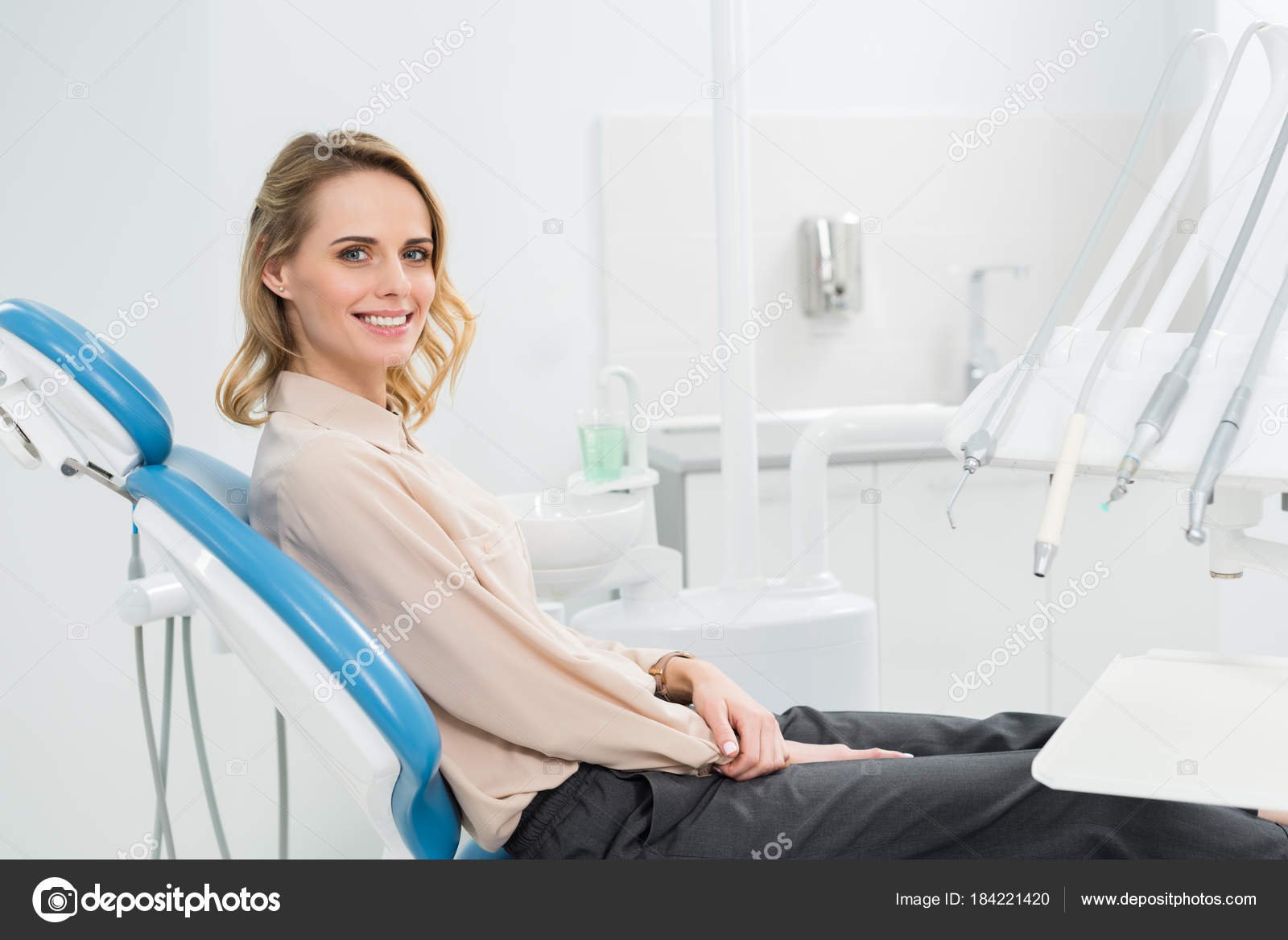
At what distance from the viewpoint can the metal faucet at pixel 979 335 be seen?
2.79 meters

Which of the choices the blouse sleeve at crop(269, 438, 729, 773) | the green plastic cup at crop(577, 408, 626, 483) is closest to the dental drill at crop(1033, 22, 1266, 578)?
the blouse sleeve at crop(269, 438, 729, 773)

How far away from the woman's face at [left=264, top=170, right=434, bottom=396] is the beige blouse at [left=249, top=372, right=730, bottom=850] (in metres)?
0.10

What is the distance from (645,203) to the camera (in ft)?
8.68

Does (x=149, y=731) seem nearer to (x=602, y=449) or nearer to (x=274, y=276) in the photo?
(x=274, y=276)

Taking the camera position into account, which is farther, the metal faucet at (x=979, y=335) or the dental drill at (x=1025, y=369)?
the metal faucet at (x=979, y=335)

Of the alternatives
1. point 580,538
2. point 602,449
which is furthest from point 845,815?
point 602,449

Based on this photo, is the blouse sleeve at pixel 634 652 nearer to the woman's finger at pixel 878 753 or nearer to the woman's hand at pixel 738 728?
the woman's hand at pixel 738 728

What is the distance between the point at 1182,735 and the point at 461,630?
568 millimetres

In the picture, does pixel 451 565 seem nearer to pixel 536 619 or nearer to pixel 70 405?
pixel 536 619

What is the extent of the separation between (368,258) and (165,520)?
35 cm

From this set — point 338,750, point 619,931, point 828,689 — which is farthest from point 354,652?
point 828,689

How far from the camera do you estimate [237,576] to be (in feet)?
2.68

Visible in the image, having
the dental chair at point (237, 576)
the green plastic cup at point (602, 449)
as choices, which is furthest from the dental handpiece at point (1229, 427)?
the green plastic cup at point (602, 449)

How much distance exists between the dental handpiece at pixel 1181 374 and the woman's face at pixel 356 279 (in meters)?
0.68
